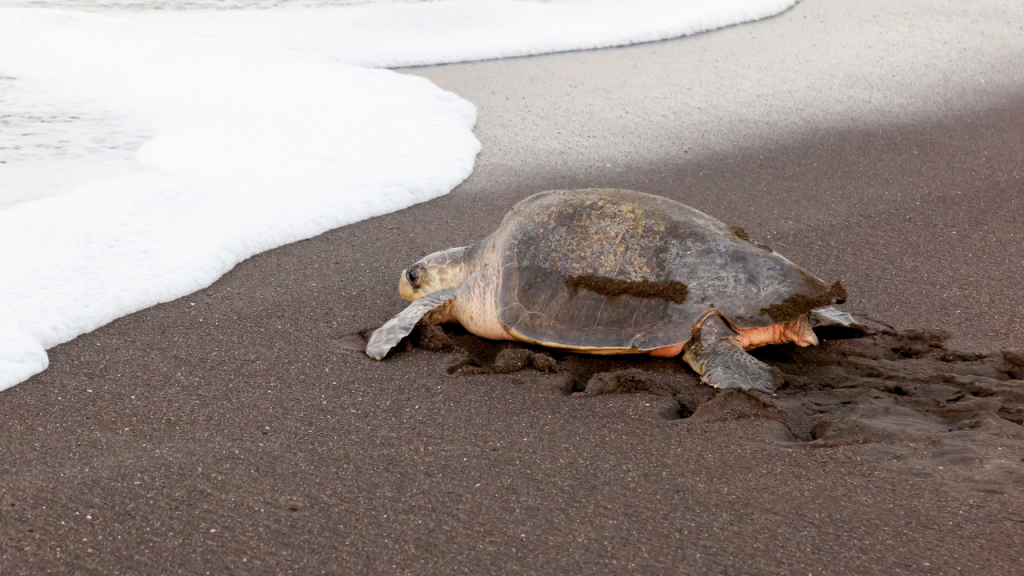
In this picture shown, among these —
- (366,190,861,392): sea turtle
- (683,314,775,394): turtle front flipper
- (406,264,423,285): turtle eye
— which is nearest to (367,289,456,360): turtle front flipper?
(366,190,861,392): sea turtle

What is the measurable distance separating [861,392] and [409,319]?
170 centimetres

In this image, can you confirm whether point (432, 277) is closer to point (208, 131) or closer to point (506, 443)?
point (506, 443)

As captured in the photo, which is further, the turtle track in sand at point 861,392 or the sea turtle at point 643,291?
the sea turtle at point 643,291

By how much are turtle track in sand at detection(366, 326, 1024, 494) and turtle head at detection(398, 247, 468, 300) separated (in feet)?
1.08

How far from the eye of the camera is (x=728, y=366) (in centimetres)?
278

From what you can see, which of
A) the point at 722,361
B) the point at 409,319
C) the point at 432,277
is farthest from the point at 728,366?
the point at 432,277

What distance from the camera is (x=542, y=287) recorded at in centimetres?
310

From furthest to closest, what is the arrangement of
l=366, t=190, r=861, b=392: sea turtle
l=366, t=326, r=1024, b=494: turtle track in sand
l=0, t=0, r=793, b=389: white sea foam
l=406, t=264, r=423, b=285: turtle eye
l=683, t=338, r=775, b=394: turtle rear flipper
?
1. l=0, t=0, r=793, b=389: white sea foam
2. l=406, t=264, r=423, b=285: turtle eye
3. l=366, t=190, r=861, b=392: sea turtle
4. l=683, t=338, r=775, b=394: turtle rear flipper
5. l=366, t=326, r=1024, b=494: turtle track in sand

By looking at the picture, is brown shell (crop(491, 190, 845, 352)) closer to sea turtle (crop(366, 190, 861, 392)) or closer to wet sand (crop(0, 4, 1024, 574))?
sea turtle (crop(366, 190, 861, 392))

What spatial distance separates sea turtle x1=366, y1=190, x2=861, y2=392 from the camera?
2.94 m

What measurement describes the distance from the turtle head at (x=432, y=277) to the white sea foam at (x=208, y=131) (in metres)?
1.03

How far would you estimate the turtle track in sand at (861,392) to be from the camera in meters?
2.32

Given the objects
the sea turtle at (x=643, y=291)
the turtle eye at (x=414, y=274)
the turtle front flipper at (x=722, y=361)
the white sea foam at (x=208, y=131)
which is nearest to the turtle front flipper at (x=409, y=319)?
the sea turtle at (x=643, y=291)

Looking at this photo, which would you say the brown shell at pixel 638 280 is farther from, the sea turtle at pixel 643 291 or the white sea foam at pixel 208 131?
the white sea foam at pixel 208 131
